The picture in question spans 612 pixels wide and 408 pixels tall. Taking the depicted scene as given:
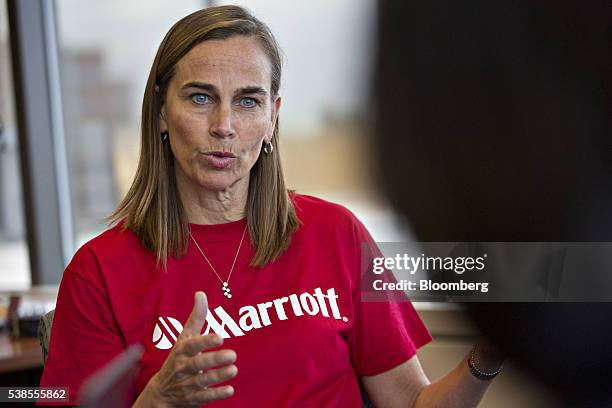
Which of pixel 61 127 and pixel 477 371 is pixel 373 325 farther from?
pixel 61 127

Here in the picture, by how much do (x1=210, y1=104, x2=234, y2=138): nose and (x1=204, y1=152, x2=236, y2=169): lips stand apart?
31 millimetres

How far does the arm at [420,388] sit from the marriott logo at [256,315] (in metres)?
0.15

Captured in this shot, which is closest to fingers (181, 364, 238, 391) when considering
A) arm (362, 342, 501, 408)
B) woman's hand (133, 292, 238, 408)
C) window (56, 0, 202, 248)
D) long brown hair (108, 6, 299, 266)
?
woman's hand (133, 292, 238, 408)

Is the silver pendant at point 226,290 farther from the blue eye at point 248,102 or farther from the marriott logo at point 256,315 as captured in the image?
the blue eye at point 248,102

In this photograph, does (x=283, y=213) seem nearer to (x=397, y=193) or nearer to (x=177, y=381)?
(x=397, y=193)

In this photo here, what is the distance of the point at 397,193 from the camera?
1494mm

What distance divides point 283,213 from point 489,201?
36 cm

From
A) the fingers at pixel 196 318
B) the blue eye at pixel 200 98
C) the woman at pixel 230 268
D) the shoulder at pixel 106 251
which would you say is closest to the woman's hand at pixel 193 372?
the fingers at pixel 196 318

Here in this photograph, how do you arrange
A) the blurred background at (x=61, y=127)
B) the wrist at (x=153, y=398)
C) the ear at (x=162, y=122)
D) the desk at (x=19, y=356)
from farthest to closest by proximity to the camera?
the blurred background at (x=61, y=127)
the desk at (x=19, y=356)
the ear at (x=162, y=122)
the wrist at (x=153, y=398)

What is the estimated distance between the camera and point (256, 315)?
1229mm

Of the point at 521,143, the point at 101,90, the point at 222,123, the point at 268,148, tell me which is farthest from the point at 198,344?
Result: the point at 101,90

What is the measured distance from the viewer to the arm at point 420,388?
1.21 meters

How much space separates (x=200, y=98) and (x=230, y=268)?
282 mm

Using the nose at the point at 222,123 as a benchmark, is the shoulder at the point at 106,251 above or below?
below
